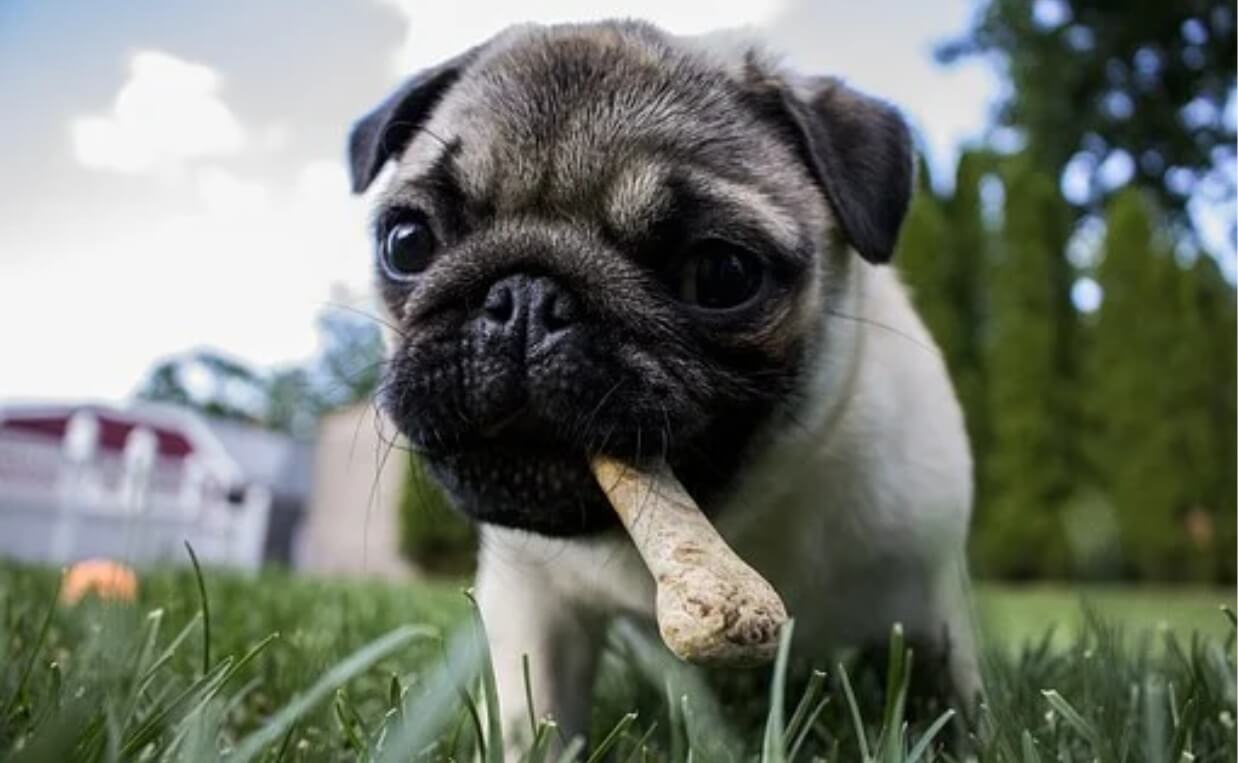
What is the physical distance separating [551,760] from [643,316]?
554mm

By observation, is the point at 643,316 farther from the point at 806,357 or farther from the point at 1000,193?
the point at 1000,193

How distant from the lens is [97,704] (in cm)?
124

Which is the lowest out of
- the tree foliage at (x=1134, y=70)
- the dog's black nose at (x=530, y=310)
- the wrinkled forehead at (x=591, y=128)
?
the dog's black nose at (x=530, y=310)

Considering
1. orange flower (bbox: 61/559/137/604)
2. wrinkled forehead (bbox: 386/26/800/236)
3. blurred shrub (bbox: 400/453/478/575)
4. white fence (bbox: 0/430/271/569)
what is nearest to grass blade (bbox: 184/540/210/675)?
orange flower (bbox: 61/559/137/604)

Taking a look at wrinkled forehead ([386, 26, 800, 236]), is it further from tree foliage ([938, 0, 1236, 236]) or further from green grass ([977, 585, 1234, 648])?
tree foliage ([938, 0, 1236, 236])

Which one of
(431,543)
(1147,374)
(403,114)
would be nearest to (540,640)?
(403,114)

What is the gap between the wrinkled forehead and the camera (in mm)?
1615

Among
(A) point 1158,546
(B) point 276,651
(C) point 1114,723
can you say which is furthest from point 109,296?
(A) point 1158,546

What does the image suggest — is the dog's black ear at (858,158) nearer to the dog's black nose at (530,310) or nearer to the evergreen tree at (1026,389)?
the dog's black nose at (530,310)

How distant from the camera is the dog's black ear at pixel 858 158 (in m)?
1.84

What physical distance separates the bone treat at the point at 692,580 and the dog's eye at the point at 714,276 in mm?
261

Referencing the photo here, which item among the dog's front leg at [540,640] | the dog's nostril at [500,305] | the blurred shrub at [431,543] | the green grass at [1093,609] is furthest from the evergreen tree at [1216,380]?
the dog's nostril at [500,305]

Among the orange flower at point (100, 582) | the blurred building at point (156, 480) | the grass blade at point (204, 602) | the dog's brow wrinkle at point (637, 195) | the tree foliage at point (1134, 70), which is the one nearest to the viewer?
the grass blade at point (204, 602)

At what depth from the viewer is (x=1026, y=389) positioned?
385 inches
